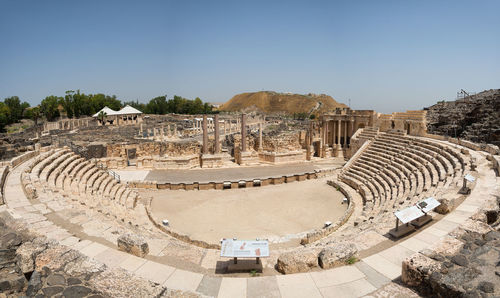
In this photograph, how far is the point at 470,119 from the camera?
24.5 m

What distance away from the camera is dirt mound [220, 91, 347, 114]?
114 metres

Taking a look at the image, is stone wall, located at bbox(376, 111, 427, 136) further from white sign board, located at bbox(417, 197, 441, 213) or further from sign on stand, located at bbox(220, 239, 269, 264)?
sign on stand, located at bbox(220, 239, 269, 264)

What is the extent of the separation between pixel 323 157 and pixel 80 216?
26.0 m

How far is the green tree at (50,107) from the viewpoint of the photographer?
56072mm

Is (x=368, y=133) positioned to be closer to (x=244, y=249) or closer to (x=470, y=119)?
(x=470, y=119)

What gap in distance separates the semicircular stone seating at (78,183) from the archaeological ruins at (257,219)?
113mm

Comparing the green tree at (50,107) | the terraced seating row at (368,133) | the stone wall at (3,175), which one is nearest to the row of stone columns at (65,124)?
the green tree at (50,107)

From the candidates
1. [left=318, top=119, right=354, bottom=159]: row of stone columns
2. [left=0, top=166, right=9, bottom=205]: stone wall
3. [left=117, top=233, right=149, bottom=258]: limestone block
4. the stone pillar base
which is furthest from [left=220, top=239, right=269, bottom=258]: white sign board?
[left=318, top=119, right=354, bottom=159]: row of stone columns

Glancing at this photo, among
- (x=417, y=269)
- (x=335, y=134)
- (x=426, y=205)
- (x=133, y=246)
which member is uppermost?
(x=335, y=134)

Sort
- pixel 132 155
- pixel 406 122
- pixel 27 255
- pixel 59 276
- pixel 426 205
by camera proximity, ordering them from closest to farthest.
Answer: pixel 59 276 → pixel 27 255 → pixel 426 205 → pixel 406 122 → pixel 132 155

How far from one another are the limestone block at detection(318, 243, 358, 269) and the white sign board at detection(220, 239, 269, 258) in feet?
4.02

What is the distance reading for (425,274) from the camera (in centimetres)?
497

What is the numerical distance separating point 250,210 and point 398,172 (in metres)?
9.42

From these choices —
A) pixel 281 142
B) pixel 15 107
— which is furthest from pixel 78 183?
pixel 15 107
